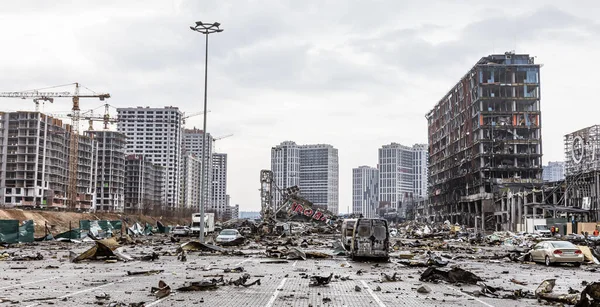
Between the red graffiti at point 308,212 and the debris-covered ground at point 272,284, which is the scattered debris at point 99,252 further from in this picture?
the red graffiti at point 308,212

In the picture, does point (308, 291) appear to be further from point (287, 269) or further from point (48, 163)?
point (48, 163)

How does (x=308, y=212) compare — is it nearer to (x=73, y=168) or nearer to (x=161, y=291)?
(x=161, y=291)

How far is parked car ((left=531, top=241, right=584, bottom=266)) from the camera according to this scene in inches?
1151

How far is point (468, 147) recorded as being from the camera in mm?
131250

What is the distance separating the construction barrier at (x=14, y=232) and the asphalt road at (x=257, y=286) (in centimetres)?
1854

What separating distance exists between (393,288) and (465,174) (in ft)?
398

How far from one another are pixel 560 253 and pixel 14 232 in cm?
3928

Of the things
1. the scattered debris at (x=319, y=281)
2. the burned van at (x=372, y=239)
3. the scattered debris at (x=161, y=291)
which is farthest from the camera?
the burned van at (x=372, y=239)

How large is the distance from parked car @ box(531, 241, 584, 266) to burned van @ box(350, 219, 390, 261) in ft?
27.0

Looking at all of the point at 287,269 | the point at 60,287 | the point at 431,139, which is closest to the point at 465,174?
the point at 431,139

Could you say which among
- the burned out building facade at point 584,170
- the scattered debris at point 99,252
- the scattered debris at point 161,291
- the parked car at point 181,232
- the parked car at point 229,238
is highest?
the burned out building facade at point 584,170

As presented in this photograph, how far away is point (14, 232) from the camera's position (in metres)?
45.8

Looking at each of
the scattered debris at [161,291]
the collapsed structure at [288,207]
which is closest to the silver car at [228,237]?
the scattered debris at [161,291]

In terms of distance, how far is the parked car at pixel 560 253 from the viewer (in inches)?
1151
